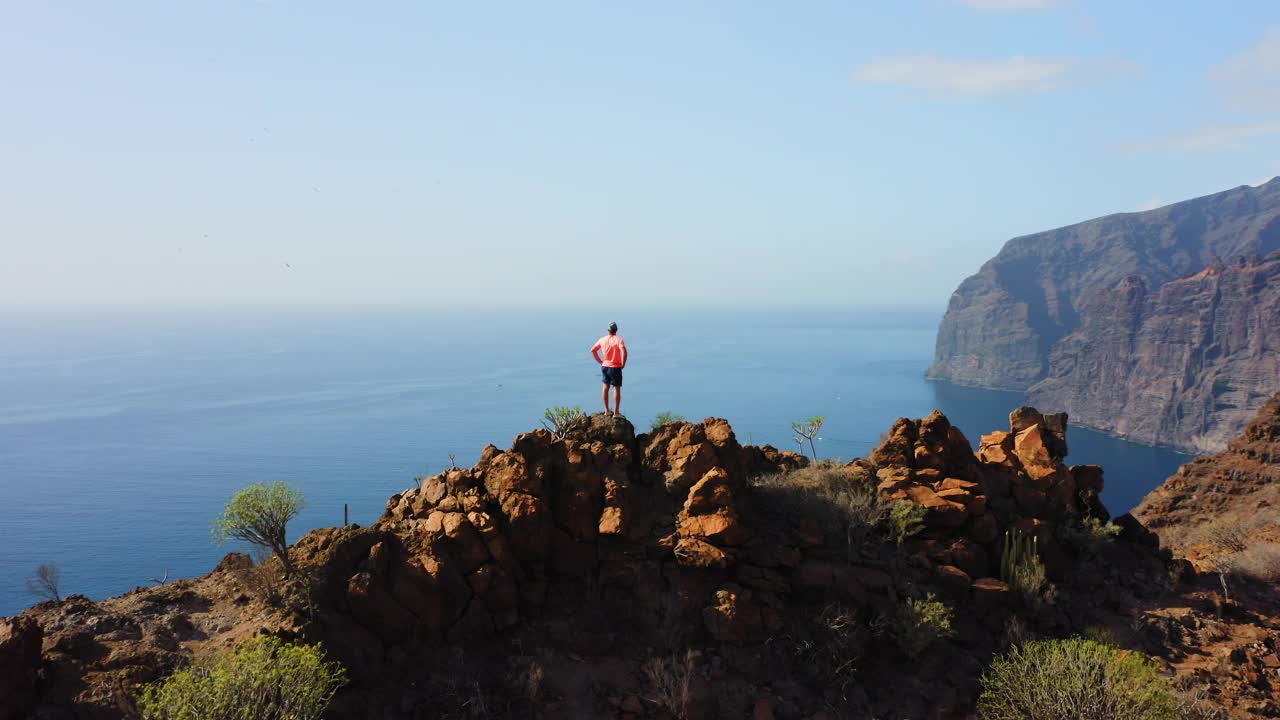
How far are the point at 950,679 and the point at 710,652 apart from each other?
158 inches

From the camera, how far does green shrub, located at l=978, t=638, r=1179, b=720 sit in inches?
345

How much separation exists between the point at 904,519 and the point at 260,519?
1143cm

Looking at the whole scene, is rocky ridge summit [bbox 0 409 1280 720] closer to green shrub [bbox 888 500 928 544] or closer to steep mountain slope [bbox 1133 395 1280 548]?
green shrub [bbox 888 500 928 544]

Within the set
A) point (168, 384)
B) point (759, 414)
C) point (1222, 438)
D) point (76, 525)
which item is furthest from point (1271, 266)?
point (168, 384)

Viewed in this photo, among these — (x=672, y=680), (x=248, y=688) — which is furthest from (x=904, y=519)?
(x=248, y=688)

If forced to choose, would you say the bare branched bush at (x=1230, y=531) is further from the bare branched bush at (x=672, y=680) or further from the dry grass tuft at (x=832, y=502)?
the bare branched bush at (x=672, y=680)

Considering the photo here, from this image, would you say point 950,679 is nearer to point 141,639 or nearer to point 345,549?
point 345,549

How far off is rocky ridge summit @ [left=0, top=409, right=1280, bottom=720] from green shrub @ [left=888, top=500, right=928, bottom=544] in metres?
0.11

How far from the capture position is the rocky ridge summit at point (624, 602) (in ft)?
30.2

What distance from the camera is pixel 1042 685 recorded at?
9.14 metres

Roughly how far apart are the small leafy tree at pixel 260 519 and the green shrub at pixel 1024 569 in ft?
42.2

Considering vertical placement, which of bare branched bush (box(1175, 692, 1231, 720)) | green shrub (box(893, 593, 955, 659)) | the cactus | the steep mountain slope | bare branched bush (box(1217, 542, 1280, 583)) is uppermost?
the cactus

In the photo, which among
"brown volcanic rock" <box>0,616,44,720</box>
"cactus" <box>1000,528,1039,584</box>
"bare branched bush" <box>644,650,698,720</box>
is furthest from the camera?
"cactus" <box>1000,528,1039,584</box>

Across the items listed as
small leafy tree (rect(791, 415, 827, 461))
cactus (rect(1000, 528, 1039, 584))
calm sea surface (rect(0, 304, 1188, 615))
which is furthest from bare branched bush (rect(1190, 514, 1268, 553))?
calm sea surface (rect(0, 304, 1188, 615))
